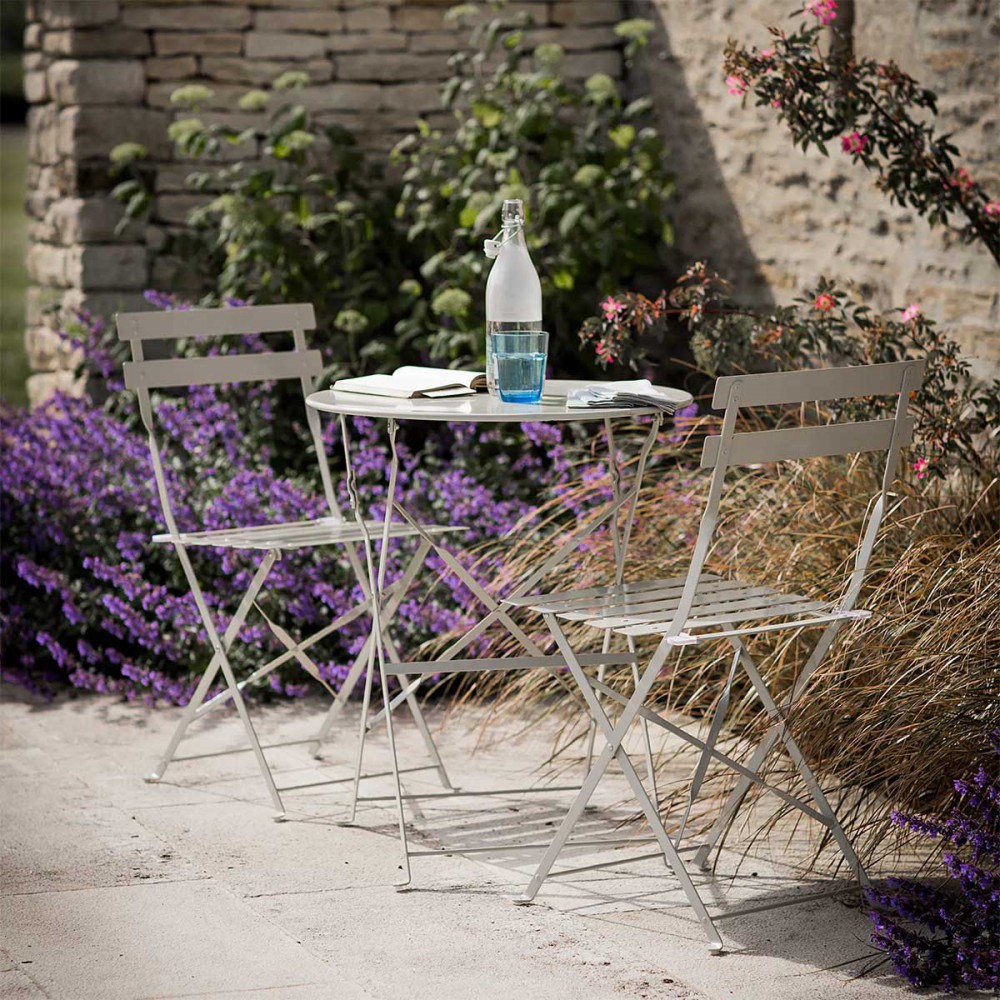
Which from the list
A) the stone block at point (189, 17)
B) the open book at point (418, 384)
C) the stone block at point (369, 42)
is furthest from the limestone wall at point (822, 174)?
the open book at point (418, 384)

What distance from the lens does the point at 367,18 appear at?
643cm

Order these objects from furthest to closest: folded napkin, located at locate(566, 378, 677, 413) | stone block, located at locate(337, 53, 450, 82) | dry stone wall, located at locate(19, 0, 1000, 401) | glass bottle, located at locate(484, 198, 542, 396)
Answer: stone block, located at locate(337, 53, 450, 82) < dry stone wall, located at locate(19, 0, 1000, 401) < glass bottle, located at locate(484, 198, 542, 396) < folded napkin, located at locate(566, 378, 677, 413)

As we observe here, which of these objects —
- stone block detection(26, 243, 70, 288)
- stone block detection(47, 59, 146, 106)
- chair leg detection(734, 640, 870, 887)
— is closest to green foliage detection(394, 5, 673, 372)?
stone block detection(47, 59, 146, 106)

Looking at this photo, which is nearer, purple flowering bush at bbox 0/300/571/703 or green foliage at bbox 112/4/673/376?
purple flowering bush at bbox 0/300/571/703

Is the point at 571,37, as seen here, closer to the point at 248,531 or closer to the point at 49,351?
the point at 49,351

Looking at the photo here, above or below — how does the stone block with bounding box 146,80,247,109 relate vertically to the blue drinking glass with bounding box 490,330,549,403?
above

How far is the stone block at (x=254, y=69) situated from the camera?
6312 mm

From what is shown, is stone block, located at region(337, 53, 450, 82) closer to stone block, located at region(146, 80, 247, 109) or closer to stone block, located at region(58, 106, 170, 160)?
stone block, located at region(146, 80, 247, 109)

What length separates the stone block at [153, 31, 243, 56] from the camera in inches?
245

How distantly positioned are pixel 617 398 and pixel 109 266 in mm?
3481

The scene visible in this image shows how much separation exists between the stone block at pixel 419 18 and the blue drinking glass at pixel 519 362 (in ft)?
11.5

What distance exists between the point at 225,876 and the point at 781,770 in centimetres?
111

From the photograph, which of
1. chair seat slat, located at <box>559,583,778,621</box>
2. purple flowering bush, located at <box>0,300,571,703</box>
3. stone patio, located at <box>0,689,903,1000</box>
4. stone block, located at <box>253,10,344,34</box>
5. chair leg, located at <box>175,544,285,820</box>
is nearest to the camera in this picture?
stone patio, located at <box>0,689,903,1000</box>

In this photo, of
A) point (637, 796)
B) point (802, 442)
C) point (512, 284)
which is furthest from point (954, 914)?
point (512, 284)
